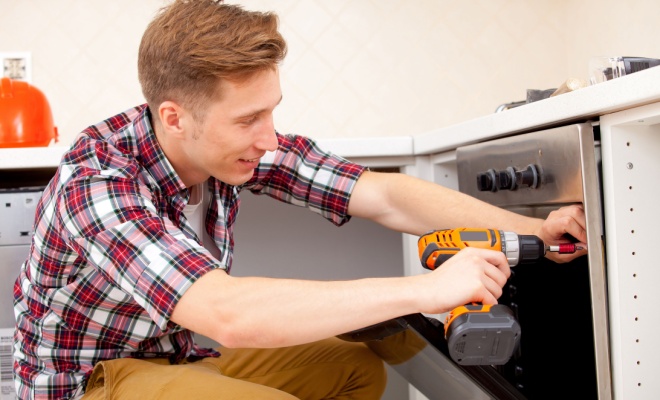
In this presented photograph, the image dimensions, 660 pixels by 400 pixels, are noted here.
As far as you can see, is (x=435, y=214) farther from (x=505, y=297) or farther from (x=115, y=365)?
(x=115, y=365)

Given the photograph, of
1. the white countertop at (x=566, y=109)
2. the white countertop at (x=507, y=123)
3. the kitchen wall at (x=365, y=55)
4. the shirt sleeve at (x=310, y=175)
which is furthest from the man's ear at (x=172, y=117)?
the kitchen wall at (x=365, y=55)

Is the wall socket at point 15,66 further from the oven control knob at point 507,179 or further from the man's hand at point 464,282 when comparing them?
the man's hand at point 464,282

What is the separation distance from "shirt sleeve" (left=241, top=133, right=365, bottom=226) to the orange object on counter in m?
0.64

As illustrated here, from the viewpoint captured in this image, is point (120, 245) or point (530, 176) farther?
point (530, 176)

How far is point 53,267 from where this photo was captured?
1157mm

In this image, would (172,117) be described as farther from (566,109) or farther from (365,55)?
(365,55)

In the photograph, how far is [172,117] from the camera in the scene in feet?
3.88

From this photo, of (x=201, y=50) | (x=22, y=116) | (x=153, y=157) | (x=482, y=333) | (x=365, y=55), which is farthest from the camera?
(x=365, y=55)

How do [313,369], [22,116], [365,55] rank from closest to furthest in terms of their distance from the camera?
[313,369], [22,116], [365,55]

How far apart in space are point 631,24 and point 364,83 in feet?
2.58

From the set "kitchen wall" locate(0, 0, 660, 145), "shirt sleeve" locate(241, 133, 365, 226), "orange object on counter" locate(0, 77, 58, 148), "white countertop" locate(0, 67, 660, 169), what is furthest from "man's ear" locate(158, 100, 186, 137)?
"kitchen wall" locate(0, 0, 660, 145)

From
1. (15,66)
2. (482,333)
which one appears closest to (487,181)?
(482,333)

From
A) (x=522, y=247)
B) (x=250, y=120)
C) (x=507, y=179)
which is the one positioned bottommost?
(x=522, y=247)

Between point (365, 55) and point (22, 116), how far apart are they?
1063mm
